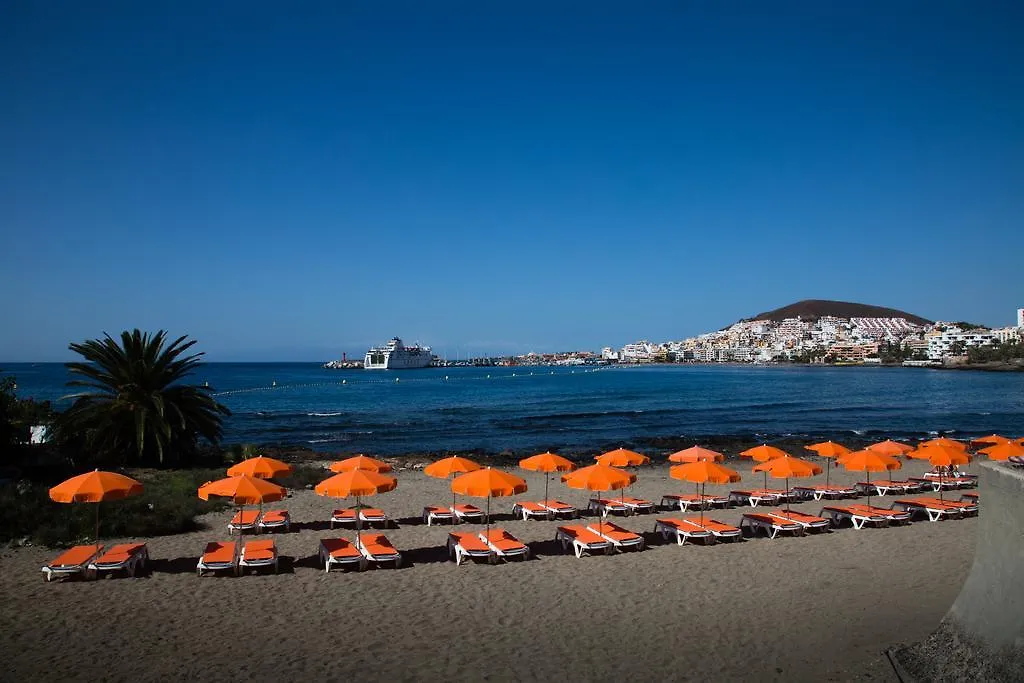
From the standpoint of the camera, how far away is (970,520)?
1424 centimetres

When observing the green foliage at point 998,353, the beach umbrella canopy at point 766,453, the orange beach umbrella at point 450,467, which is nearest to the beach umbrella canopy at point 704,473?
the beach umbrella canopy at point 766,453

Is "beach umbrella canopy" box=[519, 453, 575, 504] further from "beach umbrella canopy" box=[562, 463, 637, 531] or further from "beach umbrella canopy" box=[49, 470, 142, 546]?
"beach umbrella canopy" box=[49, 470, 142, 546]

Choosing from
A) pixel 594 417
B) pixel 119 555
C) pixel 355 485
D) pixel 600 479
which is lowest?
pixel 594 417

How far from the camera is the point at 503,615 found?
8.70 meters

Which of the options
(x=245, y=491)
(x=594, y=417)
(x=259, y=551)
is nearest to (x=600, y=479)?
(x=259, y=551)

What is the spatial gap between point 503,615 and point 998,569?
562 cm

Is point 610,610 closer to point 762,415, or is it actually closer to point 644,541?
point 644,541

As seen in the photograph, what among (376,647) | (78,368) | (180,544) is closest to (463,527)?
(180,544)

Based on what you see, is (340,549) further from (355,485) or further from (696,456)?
(696,456)

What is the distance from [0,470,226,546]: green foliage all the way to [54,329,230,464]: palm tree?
4839 millimetres

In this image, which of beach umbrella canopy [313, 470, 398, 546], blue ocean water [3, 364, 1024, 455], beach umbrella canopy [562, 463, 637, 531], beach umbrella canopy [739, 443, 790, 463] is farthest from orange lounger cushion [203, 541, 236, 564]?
blue ocean water [3, 364, 1024, 455]

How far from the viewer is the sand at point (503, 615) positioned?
23.1ft

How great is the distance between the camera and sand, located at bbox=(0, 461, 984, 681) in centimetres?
703

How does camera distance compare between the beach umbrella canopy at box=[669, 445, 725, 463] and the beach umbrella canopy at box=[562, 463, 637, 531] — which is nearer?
the beach umbrella canopy at box=[562, 463, 637, 531]
